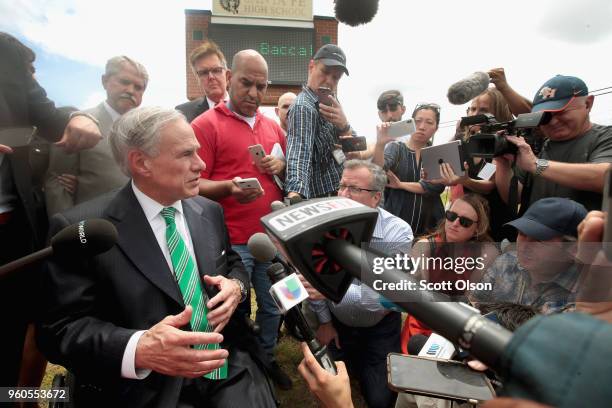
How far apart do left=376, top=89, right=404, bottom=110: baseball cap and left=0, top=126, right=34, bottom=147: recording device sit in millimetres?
3414

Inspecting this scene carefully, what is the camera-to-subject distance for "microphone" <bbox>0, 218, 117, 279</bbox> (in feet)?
3.08

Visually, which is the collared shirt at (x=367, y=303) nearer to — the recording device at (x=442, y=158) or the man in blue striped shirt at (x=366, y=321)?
Result: the man in blue striped shirt at (x=366, y=321)

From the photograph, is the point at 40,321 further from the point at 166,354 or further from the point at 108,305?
the point at 166,354

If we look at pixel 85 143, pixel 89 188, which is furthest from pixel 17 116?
pixel 89 188

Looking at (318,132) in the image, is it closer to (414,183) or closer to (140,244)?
(414,183)

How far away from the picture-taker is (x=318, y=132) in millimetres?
2670

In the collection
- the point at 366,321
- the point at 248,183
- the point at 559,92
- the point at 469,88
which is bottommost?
the point at 366,321

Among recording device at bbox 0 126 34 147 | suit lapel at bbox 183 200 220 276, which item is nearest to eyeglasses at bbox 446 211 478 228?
suit lapel at bbox 183 200 220 276

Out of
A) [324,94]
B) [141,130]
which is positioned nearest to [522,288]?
[324,94]

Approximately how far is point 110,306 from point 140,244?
10.5 inches

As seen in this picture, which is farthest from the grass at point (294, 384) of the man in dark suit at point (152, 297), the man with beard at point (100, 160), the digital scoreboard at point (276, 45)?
the digital scoreboard at point (276, 45)

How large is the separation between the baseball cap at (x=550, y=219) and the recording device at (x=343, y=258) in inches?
41.4

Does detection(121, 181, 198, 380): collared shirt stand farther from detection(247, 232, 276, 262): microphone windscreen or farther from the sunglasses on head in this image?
the sunglasses on head

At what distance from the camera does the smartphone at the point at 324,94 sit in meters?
2.57
